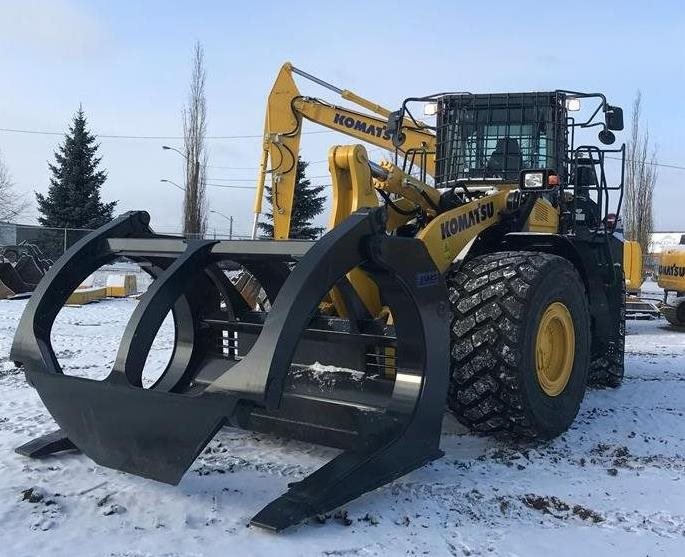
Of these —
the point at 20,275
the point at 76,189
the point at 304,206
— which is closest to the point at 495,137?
the point at 20,275

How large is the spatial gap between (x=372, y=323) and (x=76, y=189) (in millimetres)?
29938

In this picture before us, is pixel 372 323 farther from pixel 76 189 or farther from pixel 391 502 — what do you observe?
pixel 76 189

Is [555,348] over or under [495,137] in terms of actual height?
under

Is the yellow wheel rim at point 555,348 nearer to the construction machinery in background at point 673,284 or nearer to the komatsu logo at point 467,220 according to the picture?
the komatsu logo at point 467,220

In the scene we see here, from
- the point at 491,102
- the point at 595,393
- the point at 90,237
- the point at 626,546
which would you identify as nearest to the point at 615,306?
the point at 595,393

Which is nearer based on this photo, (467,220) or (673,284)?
(467,220)

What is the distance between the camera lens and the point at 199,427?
120 inches

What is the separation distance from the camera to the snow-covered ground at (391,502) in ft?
9.97

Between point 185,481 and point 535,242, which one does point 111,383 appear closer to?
point 185,481

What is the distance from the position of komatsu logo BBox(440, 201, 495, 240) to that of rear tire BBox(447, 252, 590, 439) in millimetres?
256

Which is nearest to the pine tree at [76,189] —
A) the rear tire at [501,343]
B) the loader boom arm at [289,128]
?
the loader boom arm at [289,128]

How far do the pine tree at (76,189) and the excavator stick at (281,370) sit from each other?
27.4 m

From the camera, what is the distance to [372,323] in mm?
4281

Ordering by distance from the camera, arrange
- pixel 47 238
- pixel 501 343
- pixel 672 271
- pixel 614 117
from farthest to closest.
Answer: pixel 47 238, pixel 672 271, pixel 614 117, pixel 501 343
